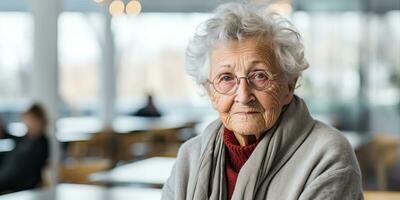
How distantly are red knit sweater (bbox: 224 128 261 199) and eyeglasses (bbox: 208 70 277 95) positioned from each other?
111 millimetres

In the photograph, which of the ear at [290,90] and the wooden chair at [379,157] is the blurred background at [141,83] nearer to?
the wooden chair at [379,157]

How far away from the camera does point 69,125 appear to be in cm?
978

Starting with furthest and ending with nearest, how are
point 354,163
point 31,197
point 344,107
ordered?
1. point 344,107
2. point 31,197
3. point 354,163

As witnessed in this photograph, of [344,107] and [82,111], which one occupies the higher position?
[344,107]

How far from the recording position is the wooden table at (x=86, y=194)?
3.13m

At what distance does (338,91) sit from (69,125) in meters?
3.60

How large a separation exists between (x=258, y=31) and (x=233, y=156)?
0.27m

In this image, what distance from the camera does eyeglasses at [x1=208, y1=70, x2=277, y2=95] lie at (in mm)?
1464

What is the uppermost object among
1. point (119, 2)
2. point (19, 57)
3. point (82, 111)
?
point (119, 2)

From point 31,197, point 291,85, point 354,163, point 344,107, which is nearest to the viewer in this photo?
point 354,163

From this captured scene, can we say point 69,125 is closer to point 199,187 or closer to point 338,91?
point 338,91

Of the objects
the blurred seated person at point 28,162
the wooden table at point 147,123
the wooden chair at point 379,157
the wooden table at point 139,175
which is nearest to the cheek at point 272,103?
the wooden table at point 139,175

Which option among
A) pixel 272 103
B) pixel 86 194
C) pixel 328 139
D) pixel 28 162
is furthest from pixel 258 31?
pixel 28 162

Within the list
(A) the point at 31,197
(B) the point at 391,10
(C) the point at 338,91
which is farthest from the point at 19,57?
(A) the point at 31,197
